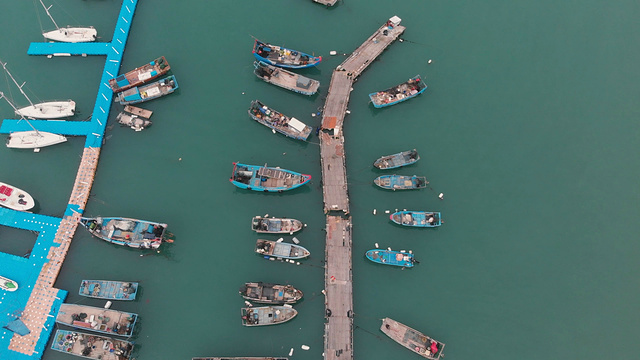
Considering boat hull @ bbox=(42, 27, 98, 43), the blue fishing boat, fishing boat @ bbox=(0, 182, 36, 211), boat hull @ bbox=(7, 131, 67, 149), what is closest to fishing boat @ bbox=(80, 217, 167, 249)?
fishing boat @ bbox=(0, 182, 36, 211)

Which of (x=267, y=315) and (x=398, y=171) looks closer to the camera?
(x=267, y=315)

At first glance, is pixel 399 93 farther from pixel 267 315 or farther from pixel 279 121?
pixel 267 315

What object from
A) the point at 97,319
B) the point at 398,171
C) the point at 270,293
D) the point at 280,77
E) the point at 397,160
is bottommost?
the point at 97,319

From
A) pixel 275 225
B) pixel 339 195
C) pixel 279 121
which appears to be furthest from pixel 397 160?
pixel 275 225

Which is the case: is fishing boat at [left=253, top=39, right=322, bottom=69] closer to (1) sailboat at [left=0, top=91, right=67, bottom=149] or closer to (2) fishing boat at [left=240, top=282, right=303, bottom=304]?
(1) sailboat at [left=0, top=91, right=67, bottom=149]

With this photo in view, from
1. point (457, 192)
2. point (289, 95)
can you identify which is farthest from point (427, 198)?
point (289, 95)
